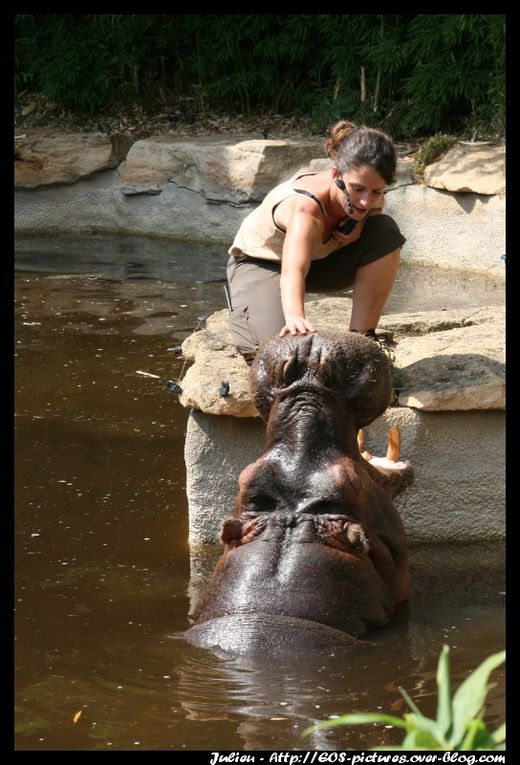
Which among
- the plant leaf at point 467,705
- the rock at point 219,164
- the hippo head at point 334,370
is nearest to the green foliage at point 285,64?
the rock at point 219,164

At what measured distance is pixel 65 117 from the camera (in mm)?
14617

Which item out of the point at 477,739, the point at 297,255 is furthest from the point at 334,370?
the point at 477,739

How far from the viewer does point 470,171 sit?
10.5 m

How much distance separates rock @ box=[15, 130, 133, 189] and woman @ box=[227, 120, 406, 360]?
7.68 metres

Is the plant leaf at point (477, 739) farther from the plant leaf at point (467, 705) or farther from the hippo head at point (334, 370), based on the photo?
the hippo head at point (334, 370)

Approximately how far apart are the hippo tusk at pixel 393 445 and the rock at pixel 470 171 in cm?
592

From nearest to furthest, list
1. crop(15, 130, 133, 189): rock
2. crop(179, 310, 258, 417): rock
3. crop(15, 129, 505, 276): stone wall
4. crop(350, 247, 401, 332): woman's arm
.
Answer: crop(179, 310, 258, 417): rock < crop(350, 247, 401, 332): woman's arm < crop(15, 129, 505, 276): stone wall < crop(15, 130, 133, 189): rock

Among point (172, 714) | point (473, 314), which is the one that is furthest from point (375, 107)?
point (172, 714)

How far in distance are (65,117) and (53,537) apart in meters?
10.2

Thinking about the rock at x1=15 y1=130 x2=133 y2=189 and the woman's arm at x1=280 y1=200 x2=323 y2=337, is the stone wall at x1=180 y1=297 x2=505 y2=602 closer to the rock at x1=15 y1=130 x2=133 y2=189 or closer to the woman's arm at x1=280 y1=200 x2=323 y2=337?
the woman's arm at x1=280 y1=200 x2=323 y2=337

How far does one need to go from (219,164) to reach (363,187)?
747 centimetres

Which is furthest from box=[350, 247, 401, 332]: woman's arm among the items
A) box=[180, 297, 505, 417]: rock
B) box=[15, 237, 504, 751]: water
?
box=[15, 237, 504, 751]: water

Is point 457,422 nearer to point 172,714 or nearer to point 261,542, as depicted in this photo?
point 261,542

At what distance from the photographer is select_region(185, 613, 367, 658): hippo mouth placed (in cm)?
387
